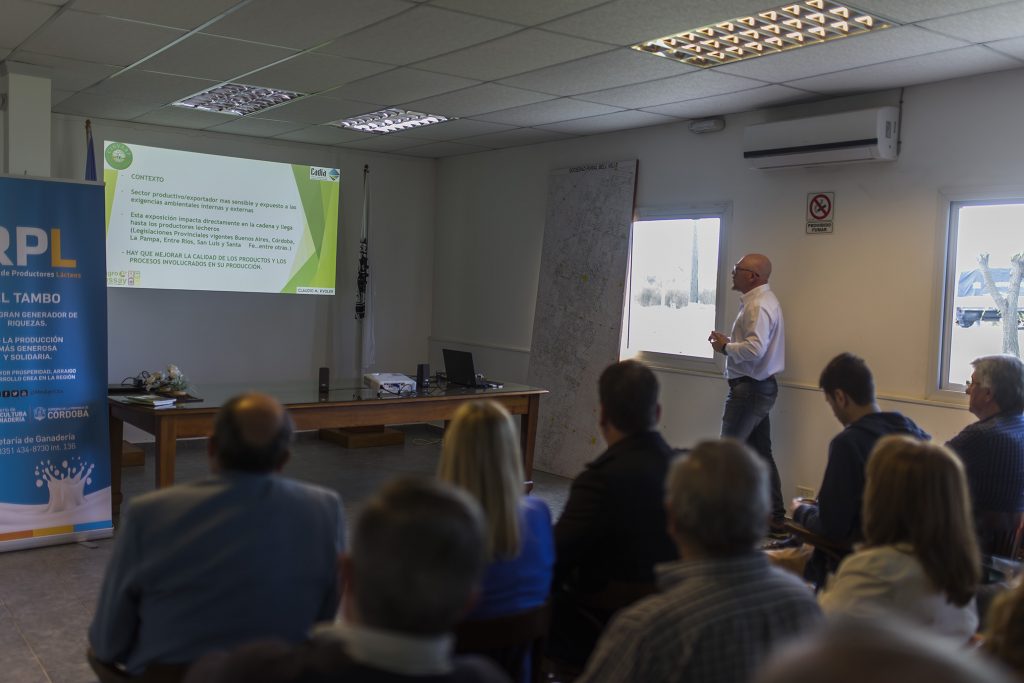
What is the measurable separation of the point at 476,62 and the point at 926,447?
11.9 feet

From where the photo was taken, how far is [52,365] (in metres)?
4.67

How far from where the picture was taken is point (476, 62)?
16.2ft

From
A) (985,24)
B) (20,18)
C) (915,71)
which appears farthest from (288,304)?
(985,24)

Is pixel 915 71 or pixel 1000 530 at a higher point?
pixel 915 71

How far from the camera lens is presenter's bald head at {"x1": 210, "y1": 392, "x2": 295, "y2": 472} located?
1976mm

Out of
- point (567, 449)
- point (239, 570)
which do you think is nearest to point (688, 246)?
point (567, 449)

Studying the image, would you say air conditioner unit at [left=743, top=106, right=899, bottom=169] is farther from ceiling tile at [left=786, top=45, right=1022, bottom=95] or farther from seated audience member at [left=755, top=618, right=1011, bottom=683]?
seated audience member at [left=755, top=618, right=1011, bottom=683]

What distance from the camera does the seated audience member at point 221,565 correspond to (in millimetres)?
1814

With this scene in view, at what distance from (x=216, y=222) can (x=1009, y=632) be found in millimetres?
7140

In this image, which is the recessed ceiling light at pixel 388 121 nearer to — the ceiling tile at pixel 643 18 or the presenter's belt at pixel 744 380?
the ceiling tile at pixel 643 18

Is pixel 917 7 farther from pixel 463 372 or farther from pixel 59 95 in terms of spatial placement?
pixel 59 95

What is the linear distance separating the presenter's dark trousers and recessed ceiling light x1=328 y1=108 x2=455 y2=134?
117 inches

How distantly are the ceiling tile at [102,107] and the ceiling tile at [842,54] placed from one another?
420 centimetres

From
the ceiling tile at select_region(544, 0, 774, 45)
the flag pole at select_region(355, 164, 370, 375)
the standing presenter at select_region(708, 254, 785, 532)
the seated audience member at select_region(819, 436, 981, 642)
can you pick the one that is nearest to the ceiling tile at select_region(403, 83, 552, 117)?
the ceiling tile at select_region(544, 0, 774, 45)
